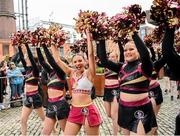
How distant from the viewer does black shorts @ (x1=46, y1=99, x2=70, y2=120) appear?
6.13 meters

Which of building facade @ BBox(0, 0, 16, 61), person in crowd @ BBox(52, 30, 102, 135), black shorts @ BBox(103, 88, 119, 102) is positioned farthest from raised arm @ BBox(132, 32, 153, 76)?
building facade @ BBox(0, 0, 16, 61)

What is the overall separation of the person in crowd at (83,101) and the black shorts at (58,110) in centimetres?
74

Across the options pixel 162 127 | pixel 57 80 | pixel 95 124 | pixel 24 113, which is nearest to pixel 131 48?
pixel 95 124

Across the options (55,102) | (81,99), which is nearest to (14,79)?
(55,102)

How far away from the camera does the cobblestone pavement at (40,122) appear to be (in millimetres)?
8516

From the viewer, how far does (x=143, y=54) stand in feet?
14.8

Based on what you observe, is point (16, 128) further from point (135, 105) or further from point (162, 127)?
point (135, 105)

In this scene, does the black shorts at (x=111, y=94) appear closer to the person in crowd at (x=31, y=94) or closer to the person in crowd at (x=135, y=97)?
the person in crowd at (x=31, y=94)

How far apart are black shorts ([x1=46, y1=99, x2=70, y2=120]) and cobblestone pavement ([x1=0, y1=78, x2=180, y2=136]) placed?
222 centimetres

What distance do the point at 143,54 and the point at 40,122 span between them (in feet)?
19.5

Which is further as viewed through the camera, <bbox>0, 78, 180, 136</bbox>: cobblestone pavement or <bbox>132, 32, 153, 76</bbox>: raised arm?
<bbox>0, 78, 180, 136</bbox>: cobblestone pavement

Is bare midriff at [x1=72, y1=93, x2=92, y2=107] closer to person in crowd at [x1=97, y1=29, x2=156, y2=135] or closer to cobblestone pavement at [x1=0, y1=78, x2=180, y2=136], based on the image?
person in crowd at [x1=97, y1=29, x2=156, y2=135]

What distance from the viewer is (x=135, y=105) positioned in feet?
15.7

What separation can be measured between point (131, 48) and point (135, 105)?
0.77 metres
